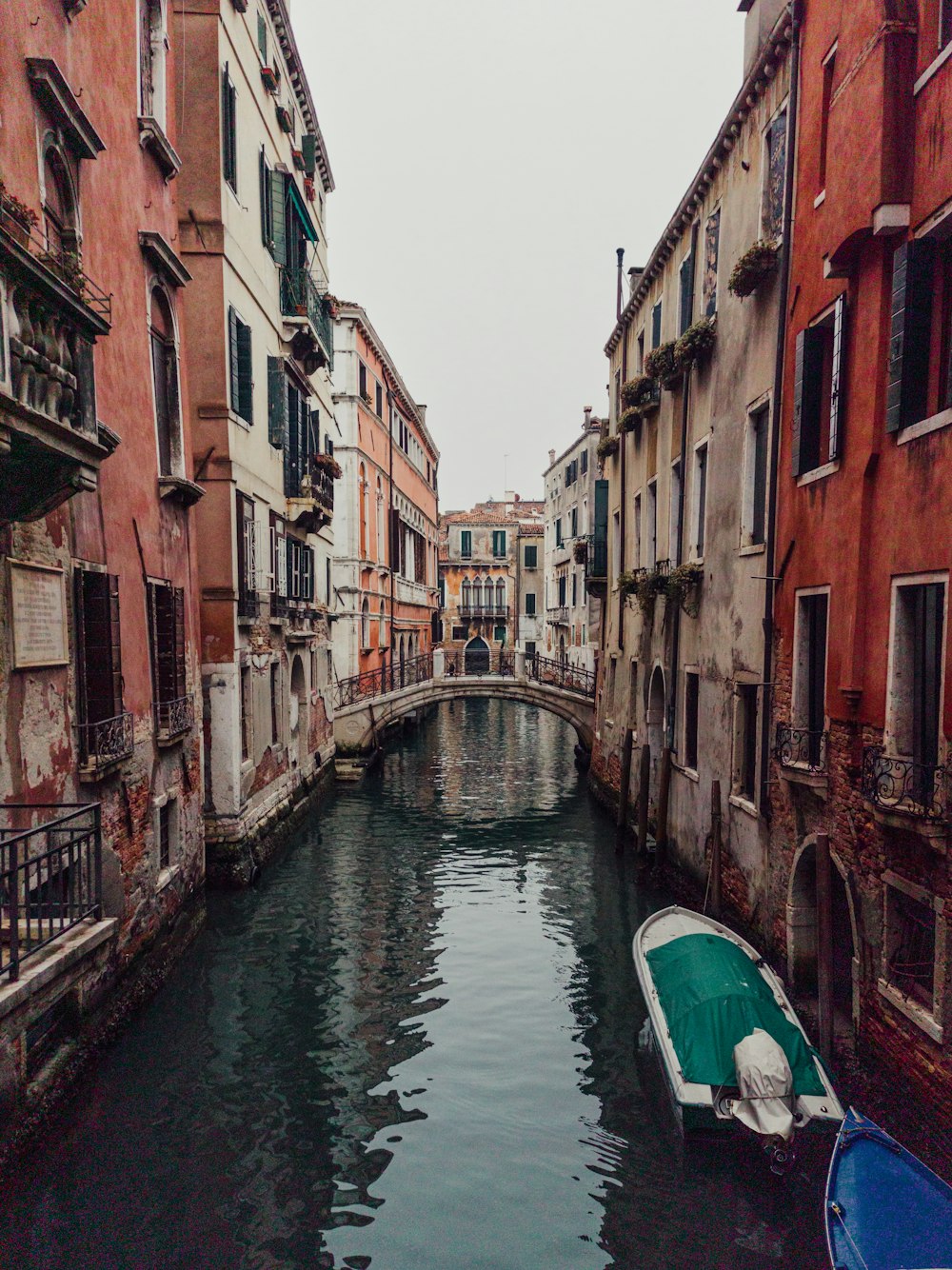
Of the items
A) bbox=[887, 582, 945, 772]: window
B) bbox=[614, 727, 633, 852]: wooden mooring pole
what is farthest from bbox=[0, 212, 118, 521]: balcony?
bbox=[614, 727, 633, 852]: wooden mooring pole

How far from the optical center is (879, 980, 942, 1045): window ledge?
217 inches

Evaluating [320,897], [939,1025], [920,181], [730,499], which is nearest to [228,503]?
[320,897]

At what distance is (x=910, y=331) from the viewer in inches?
235

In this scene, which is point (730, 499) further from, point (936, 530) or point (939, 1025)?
point (939, 1025)

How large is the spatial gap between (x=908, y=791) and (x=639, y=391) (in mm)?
9812

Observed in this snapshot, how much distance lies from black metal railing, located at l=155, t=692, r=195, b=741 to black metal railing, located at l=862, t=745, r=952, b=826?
6.90 m

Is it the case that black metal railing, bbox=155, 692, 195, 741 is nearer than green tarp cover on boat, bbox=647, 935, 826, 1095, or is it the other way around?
green tarp cover on boat, bbox=647, 935, 826, 1095

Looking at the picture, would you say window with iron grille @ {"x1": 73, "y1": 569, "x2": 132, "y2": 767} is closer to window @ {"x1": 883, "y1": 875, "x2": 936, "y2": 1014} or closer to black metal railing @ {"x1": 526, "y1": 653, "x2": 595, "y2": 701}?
window @ {"x1": 883, "y1": 875, "x2": 936, "y2": 1014}

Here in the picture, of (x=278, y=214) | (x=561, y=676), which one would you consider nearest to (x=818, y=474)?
(x=278, y=214)

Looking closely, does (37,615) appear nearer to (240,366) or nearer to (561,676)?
(240,366)

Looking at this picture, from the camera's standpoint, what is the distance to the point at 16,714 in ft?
19.9

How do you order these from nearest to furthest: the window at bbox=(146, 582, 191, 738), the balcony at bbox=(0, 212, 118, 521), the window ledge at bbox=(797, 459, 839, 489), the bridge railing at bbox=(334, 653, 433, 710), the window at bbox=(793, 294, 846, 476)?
the balcony at bbox=(0, 212, 118, 521)
the window ledge at bbox=(797, 459, 839, 489)
the window at bbox=(793, 294, 846, 476)
the window at bbox=(146, 582, 191, 738)
the bridge railing at bbox=(334, 653, 433, 710)

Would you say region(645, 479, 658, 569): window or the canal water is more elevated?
region(645, 479, 658, 569): window

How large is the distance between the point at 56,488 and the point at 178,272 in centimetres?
541
